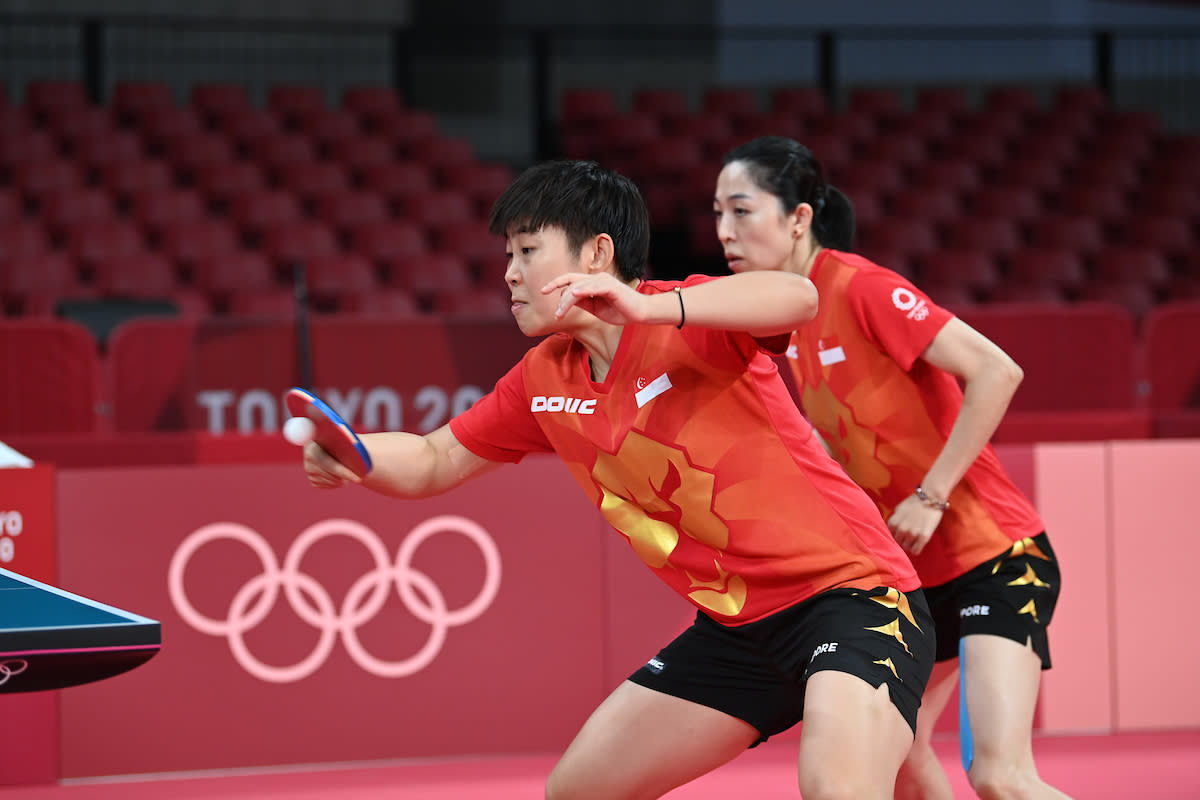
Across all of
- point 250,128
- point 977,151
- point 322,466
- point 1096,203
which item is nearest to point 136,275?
point 250,128

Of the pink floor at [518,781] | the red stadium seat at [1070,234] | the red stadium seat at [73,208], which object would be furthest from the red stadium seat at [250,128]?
the pink floor at [518,781]

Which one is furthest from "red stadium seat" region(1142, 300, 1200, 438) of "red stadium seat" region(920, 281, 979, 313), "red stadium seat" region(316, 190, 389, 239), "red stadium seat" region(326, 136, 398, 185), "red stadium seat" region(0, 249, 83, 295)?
"red stadium seat" region(0, 249, 83, 295)

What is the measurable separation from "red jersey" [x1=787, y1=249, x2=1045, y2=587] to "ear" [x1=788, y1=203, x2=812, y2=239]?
0.28ft

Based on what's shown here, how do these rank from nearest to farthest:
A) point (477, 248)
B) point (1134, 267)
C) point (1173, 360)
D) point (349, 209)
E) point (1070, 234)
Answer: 1. point (1173, 360)
2. point (477, 248)
3. point (349, 209)
4. point (1134, 267)
5. point (1070, 234)

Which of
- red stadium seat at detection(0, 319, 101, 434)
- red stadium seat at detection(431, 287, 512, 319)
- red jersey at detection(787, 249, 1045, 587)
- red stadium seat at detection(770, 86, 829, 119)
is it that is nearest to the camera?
red jersey at detection(787, 249, 1045, 587)

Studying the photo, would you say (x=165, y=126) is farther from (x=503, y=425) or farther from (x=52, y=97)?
(x=503, y=425)

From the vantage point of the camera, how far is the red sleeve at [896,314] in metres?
2.94

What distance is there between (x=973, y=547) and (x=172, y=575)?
2.63 metres

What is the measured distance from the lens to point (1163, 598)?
4.94 meters

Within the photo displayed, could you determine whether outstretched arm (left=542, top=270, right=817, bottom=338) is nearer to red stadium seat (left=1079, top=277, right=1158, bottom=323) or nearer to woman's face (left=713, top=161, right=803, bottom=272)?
woman's face (left=713, top=161, right=803, bottom=272)

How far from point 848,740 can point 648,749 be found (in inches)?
18.8

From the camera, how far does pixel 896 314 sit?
2965 millimetres

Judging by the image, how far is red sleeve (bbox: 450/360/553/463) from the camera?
9.02 feet

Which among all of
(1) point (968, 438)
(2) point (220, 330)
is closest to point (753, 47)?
(2) point (220, 330)
